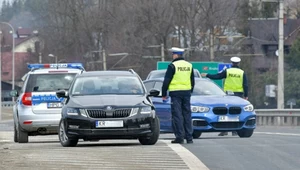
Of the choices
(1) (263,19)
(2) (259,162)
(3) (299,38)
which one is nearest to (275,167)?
(2) (259,162)

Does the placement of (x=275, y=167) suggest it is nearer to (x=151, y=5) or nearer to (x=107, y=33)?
(x=151, y=5)

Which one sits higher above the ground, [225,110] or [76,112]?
[76,112]

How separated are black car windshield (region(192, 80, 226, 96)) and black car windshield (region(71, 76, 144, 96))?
395 cm

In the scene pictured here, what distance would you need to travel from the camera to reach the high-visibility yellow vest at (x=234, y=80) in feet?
84.2

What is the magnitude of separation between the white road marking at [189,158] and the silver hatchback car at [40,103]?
489 centimetres

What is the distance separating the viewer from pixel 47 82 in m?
22.4

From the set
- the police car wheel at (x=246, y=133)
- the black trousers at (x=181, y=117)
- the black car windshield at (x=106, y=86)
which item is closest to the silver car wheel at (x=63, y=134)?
the black car windshield at (x=106, y=86)

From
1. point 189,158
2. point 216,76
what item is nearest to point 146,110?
point 189,158

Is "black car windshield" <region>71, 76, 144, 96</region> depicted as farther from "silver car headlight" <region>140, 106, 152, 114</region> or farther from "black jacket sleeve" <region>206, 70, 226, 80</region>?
"black jacket sleeve" <region>206, 70, 226, 80</region>

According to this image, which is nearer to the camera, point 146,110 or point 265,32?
point 146,110

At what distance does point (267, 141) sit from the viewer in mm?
19453

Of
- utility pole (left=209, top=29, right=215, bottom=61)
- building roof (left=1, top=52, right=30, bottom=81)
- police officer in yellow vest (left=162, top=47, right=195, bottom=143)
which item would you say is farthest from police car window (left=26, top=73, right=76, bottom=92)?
building roof (left=1, top=52, right=30, bottom=81)

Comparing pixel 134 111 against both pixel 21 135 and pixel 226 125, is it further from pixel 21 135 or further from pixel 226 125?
pixel 21 135

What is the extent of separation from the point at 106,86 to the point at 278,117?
22655mm
